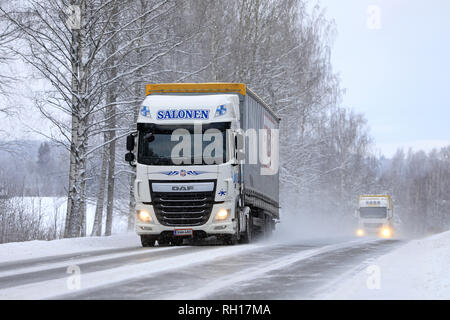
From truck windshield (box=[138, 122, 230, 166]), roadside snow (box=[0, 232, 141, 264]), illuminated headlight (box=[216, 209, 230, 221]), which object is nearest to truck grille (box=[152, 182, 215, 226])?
illuminated headlight (box=[216, 209, 230, 221])

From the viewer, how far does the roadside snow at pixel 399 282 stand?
7445 millimetres

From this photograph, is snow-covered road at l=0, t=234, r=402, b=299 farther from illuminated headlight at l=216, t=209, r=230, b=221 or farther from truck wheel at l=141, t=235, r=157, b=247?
truck wheel at l=141, t=235, r=157, b=247

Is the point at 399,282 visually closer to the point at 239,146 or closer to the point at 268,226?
the point at 239,146

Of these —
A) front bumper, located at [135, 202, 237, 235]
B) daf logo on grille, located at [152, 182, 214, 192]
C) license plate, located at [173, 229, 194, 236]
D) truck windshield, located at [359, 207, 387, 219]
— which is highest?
truck windshield, located at [359, 207, 387, 219]

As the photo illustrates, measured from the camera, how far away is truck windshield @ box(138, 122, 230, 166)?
15.9m

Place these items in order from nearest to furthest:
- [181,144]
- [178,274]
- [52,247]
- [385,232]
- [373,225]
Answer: [178,274] → [52,247] → [181,144] → [385,232] → [373,225]

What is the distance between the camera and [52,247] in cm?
1575

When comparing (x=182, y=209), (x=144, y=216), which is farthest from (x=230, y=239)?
(x=144, y=216)

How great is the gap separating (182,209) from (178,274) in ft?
20.7

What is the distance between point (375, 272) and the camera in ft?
32.9

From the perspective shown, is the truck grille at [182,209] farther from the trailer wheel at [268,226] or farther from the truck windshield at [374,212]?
the truck windshield at [374,212]

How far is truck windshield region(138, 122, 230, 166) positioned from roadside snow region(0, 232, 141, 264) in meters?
2.74
